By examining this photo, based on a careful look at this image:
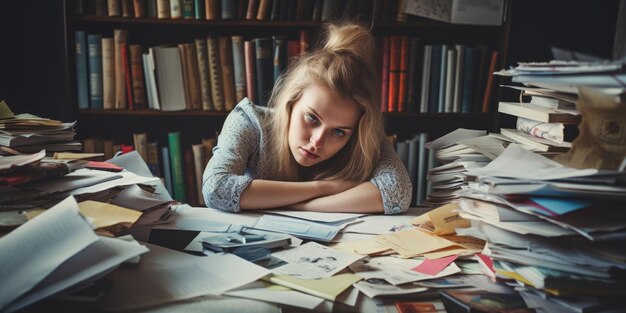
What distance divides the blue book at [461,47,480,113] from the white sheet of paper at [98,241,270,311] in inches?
68.0

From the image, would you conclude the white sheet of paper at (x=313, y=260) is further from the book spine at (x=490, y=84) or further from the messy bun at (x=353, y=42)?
the book spine at (x=490, y=84)

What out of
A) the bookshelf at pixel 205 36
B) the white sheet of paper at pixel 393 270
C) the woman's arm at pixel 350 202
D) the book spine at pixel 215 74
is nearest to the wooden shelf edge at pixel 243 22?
the bookshelf at pixel 205 36

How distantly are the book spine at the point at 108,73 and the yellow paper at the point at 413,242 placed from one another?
1671mm

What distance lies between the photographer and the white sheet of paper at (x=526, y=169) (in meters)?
0.75

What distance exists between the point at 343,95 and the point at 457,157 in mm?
340

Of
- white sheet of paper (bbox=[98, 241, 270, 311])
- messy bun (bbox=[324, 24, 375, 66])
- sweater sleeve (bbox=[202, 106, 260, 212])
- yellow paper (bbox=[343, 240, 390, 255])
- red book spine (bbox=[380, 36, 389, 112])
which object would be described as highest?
messy bun (bbox=[324, 24, 375, 66])

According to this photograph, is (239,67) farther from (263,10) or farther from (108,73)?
(108,73)

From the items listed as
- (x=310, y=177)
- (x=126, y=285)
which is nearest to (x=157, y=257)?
(x=126, y=285)

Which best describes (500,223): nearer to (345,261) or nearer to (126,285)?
(345,261)

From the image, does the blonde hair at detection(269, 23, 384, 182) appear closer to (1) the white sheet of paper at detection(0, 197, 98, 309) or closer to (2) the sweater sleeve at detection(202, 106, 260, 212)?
(2) the sweater sleeve at detection(202, 106, 260, 212)

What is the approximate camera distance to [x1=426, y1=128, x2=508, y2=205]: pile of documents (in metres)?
1.19

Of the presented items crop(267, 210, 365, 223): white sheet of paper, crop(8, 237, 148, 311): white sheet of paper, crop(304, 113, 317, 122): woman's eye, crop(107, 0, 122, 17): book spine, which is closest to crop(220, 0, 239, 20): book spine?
crop(107, 0, 122, 17): book spine

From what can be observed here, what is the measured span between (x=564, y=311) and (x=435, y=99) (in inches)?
66.7

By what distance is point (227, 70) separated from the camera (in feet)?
7.50
